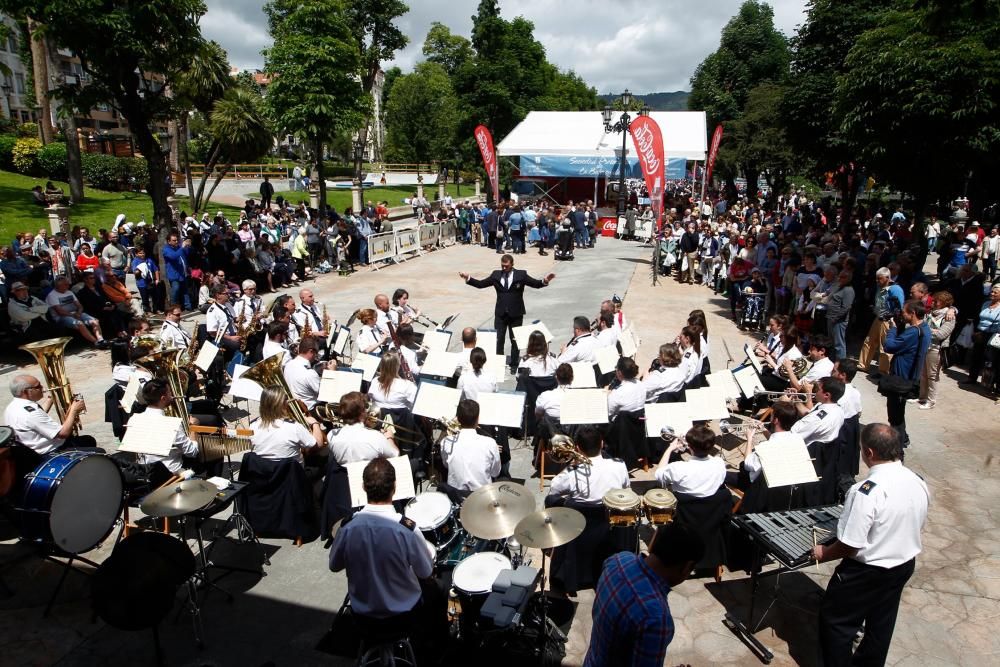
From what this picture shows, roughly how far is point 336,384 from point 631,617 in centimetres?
488

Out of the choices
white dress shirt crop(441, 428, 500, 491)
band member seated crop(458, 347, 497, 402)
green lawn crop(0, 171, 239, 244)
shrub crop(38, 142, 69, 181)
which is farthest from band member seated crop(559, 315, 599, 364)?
shrub crop(38, 142, 69, 181)

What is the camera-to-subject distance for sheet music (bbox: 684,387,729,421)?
6.34 m

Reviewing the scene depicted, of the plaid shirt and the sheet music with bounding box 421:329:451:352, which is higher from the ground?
the sheet music with bounding box 421:329:451:352

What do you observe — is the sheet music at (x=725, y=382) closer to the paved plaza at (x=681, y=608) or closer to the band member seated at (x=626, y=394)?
the band member seated at (x=626, y=394)

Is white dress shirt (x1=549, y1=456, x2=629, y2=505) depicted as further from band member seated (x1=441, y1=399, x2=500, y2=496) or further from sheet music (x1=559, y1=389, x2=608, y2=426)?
sheet music (x1=559, y1=389, x2=608, y2=426)

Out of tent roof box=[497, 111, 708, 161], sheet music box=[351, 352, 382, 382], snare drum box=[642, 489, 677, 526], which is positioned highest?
tent roof box=[497, 111, 708, 161]

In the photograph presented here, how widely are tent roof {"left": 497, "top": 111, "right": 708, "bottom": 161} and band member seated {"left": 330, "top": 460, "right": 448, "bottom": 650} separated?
25.7 meters

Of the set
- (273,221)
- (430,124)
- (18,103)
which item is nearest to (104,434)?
(273,221)

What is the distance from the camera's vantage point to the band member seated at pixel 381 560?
12.4 feet

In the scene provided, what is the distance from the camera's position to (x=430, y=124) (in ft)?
174

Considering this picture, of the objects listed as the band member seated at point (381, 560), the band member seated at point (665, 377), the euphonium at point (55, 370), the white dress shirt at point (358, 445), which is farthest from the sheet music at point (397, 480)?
the euphonium at point (55, 370)

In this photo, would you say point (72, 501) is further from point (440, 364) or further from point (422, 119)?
point (422, 119)

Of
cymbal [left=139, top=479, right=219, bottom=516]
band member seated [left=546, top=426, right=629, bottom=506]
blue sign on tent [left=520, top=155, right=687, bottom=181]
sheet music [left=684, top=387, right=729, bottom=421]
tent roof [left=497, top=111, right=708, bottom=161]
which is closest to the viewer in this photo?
cymbal [left=139, top=479, right=219, bottom=516]

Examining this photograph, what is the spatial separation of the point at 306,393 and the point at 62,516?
2800 millimetres
